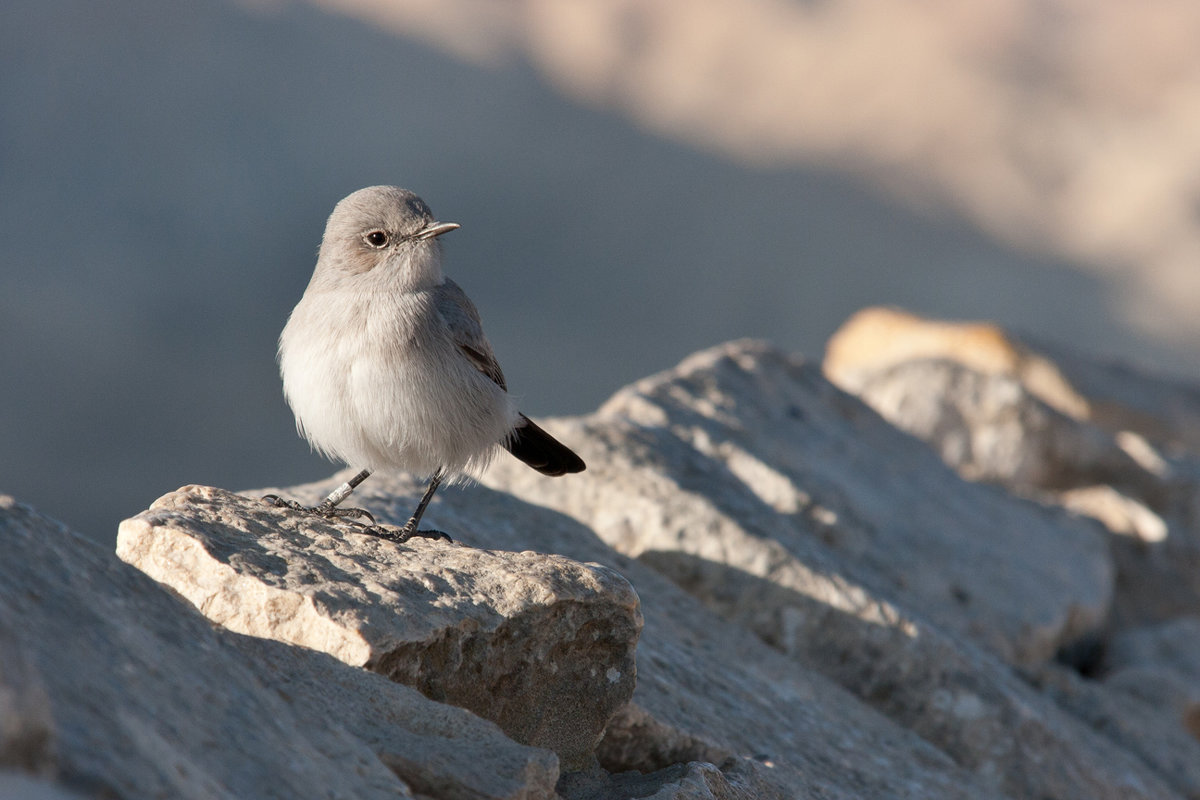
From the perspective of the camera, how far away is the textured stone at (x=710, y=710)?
3107mm

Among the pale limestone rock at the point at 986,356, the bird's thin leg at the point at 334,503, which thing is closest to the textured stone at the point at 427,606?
the bird's thin leg at the point at 334,503

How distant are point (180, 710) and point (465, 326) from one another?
8.00 ft

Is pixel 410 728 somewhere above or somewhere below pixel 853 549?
below

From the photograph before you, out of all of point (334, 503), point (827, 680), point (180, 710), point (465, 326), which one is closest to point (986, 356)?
point (827, 680)

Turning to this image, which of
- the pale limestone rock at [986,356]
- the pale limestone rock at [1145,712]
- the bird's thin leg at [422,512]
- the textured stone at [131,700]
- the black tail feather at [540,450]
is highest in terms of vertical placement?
the pale limestone rock at [986,356]

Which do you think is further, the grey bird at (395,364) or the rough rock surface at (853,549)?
the rough rock surface at (853,549)

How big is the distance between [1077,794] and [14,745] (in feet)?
13.0

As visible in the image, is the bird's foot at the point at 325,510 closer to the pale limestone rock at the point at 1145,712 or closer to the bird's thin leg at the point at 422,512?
the bird's thin leg at the point at 422,512

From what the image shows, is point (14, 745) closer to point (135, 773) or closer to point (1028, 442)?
point (135, 773)

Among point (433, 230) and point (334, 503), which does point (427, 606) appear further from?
point (433, 230)

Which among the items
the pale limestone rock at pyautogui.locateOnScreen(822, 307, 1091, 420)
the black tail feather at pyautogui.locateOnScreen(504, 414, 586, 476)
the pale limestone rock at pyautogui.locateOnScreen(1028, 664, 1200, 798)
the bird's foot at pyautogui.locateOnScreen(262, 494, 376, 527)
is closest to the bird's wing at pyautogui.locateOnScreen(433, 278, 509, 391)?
the black tail feather at pyautogui.locateOnScreen(504, 414, 586, 476)

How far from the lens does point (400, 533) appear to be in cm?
350

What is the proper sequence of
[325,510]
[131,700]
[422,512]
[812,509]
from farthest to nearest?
[812,509]
[422,512]
[325,510]
[131,700]

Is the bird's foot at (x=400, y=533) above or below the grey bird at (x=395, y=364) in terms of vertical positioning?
below
